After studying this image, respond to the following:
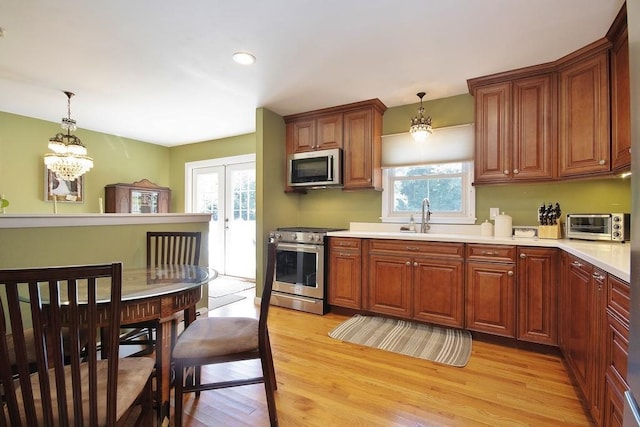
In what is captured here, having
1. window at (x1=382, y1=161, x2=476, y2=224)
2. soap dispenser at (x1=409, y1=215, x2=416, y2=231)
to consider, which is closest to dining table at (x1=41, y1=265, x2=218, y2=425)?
soap dispenser at (x1=409, y1=215, x2=416, y2=231)

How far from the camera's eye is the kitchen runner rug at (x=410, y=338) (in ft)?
7.68

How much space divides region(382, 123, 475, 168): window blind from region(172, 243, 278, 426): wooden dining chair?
244cm

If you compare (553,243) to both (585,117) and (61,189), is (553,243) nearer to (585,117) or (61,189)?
(585,117)

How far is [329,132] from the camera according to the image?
364 cm

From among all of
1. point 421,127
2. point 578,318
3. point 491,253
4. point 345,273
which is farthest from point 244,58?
point 578,318

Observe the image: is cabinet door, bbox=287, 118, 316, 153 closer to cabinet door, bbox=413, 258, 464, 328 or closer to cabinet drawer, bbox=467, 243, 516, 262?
cabinet door, bbox=413, 258, 464, 328

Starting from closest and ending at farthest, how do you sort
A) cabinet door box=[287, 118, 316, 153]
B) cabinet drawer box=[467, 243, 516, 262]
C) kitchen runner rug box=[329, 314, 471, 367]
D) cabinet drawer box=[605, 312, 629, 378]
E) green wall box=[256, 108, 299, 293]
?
cabinet drawer box=[605, 312, 629, 378], kitchen runner rug box=[329, 314, 471, 367], cabinet drawer box=[467, 243, 516, 262], green wall box=[256, 108, 299, 293], cabinet door box=[287, 118, 316, 153]

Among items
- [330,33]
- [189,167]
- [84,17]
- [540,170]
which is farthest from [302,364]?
[189,167]

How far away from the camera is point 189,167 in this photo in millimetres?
5535

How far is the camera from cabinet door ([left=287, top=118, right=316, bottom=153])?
375 centimetres

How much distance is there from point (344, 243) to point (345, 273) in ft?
1.06

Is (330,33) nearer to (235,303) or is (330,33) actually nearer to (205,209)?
(235,303)

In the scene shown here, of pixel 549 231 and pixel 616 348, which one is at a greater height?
pixel 549 231

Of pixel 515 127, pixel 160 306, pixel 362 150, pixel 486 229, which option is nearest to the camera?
pixel 160 306
